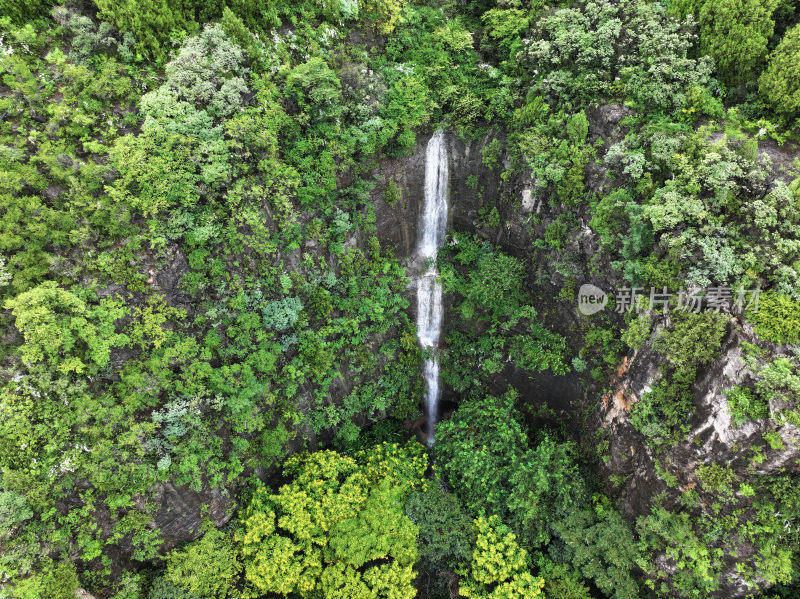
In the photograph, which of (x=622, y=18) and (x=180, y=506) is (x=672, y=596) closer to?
(x=180, y=506)

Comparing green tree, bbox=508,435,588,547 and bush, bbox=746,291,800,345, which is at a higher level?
bush, bbox=746,291,800,345

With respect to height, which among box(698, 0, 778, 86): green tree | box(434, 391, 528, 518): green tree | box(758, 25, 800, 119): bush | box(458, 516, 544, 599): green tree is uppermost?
box(698, 0, 778, 86): green tree

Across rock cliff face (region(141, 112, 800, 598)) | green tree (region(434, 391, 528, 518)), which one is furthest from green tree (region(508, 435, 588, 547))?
rock cliff face (region(141, 112, 800, 598))

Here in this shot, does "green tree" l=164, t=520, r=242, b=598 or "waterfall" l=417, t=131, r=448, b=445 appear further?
"waterfall" l=417, t=131, r=448, b=445

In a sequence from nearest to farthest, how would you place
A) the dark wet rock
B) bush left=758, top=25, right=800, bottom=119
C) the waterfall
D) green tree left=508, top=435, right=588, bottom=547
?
1. bush left=758, top=25, right=800, bottom=119
2. the dark wet rock
3. green tree left=508, top=435, right=588, bottom=547
4. the waterfall

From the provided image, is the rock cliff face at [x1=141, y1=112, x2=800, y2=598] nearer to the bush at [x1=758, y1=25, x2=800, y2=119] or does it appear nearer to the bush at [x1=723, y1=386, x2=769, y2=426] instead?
the bush at [x1=723, y1=386, x2=769, y2=426]

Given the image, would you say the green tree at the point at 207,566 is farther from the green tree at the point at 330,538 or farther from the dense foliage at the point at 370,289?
the green tree at the point at 330,538

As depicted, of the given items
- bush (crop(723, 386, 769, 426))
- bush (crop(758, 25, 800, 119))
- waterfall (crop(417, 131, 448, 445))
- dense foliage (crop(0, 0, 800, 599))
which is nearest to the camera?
bush (crop(723, 386, 769, 426))

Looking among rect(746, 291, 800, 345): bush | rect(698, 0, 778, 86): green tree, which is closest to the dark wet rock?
rect(746, 291, 800, 345): bush
